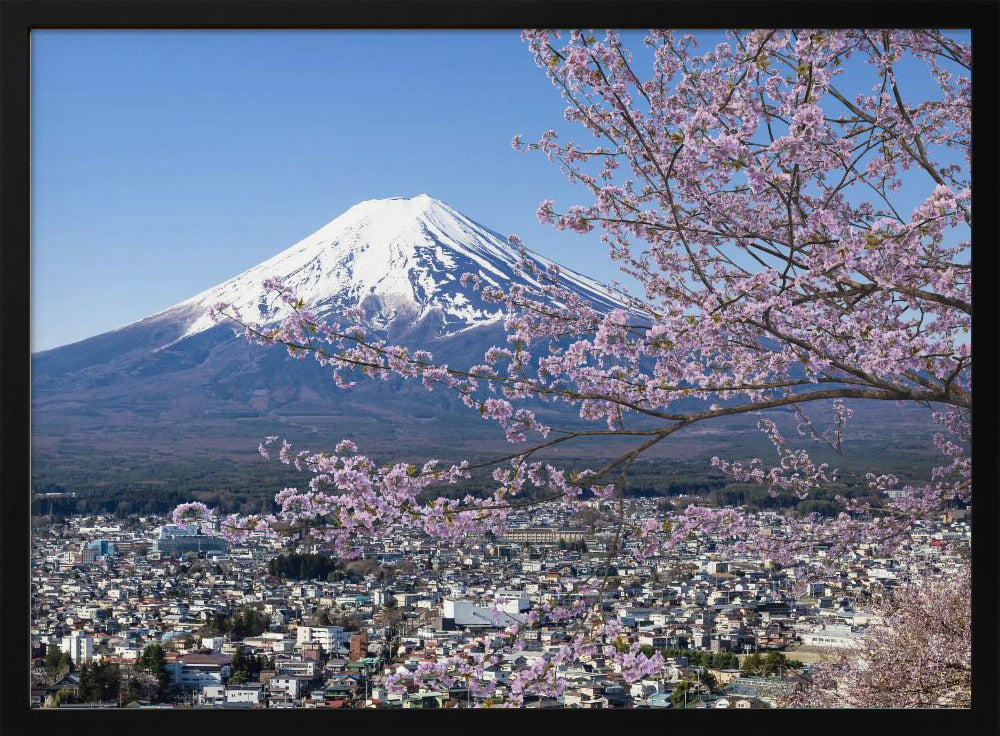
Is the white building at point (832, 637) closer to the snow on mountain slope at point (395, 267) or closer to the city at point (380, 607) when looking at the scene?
the city at point (380, 607)

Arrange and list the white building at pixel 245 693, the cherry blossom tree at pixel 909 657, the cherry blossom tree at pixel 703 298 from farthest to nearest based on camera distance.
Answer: the white building at pixel 245 693 → the cherry blossom tree at pixel 909 657 → the cherry blossom tree at pixel 703 298

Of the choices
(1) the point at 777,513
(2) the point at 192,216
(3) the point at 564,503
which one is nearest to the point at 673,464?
(1) the point at 777,513

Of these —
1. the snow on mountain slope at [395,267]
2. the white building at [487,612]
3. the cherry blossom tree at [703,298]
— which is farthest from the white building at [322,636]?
the snow on mountain slope at [395,267]

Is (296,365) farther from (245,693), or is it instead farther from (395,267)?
(245,693)

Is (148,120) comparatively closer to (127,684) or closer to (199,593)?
(199,593)

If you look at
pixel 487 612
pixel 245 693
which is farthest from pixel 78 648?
pixel 487 612
